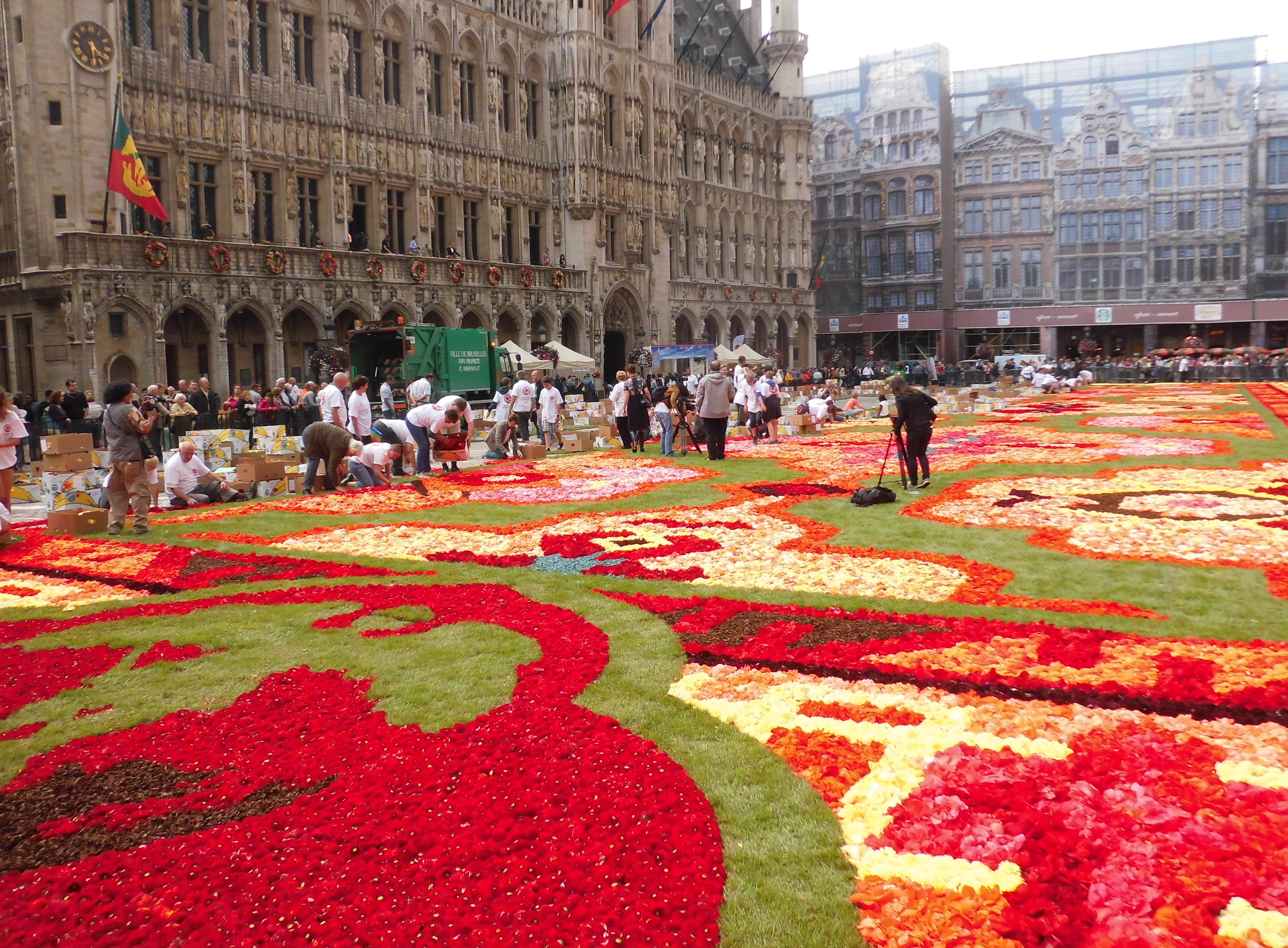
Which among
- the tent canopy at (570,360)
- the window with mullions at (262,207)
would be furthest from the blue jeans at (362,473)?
the tent canopy at (570,360)

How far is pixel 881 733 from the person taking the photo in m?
5.55

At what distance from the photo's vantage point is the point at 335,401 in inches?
729

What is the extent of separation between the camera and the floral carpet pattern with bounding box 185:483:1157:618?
29.4 ft

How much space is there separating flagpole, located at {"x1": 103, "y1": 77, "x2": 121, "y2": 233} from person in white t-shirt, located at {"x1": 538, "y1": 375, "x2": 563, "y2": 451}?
46.6 feet

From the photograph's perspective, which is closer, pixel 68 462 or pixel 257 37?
pixel 68 462

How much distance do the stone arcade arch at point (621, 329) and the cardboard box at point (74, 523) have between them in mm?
Result: 40361

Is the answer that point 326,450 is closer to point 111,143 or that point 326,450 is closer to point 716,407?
point 716,407

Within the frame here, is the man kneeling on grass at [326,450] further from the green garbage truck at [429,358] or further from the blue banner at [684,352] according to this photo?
the blue banner at [684,352]

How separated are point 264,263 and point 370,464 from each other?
20.0 m

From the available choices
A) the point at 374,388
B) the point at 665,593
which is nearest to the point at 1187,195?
the point at 374,388

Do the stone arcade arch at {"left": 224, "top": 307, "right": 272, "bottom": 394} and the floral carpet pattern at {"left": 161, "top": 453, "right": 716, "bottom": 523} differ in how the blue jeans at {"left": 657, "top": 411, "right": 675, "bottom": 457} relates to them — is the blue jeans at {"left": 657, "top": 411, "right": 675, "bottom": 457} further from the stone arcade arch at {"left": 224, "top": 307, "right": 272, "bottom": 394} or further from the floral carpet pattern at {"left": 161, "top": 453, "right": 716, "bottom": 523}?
the stone arcade arch at {"left": 224, "top": 307, "right": 272, "bottom": 394}

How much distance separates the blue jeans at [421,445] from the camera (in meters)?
19.7

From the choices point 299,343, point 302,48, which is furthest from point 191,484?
point 302,48

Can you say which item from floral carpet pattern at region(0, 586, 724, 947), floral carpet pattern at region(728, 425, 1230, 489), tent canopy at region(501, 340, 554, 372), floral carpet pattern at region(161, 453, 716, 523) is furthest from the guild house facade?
floral carpet pattern at region(0, 586, 724, 947)
